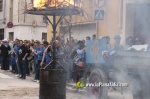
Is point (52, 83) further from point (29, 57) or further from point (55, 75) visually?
point (29, 57)

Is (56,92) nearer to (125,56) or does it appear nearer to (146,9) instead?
(125,56)

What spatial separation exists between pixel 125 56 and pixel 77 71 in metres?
3.42

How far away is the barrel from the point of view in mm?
6367

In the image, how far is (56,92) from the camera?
21.1ft

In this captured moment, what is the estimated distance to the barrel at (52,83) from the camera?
637 cm

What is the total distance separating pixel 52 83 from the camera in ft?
20.9

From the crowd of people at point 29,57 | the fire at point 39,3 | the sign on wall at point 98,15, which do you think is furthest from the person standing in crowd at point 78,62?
the fire at point 39,3

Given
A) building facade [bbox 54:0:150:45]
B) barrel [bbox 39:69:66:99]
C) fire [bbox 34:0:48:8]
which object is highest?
fire [bbox 34:0:48:8]

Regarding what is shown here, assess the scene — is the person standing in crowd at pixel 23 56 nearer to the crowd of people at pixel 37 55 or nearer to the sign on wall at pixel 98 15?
the crowd of people at pixel 37 55

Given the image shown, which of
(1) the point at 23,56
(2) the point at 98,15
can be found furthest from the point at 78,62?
(1) the point at 23,56

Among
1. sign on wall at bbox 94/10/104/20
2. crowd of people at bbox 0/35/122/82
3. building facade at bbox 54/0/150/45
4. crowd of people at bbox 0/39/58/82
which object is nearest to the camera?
building facade at bbox 54/0/150/45

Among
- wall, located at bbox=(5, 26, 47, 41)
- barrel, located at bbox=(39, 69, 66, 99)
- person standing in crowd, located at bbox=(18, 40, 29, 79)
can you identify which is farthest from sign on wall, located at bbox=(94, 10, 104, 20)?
wall, located at bbox=(5, 26, 47, 41)

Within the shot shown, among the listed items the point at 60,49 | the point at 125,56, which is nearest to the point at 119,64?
the point at 125,56

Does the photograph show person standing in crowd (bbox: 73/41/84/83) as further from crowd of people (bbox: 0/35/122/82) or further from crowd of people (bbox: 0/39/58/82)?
crowd of people (bbox: 0/39/58/82)
